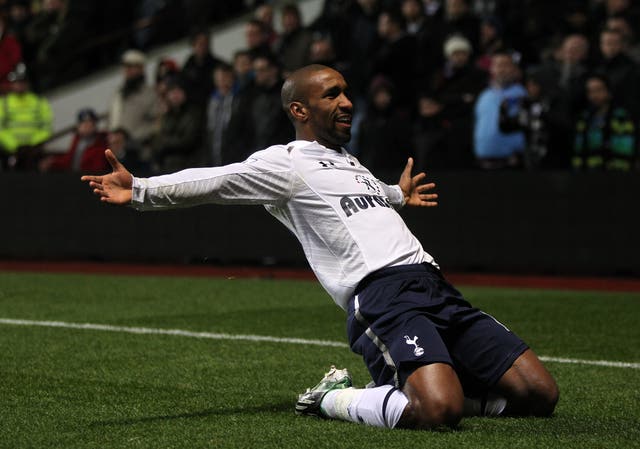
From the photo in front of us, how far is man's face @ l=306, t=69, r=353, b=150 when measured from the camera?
662cm

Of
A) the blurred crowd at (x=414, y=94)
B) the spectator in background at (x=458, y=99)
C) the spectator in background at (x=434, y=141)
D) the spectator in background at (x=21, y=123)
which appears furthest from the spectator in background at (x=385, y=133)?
the spectator in background at (x=21, y=123)

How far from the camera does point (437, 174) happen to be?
14.4 m

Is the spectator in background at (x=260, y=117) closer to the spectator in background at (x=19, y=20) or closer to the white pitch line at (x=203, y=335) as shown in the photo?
the white pitch line at (x=203, y=335)

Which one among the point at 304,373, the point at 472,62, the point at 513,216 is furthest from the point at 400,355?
the point at 472,62

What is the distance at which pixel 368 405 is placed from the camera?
620 centimetres

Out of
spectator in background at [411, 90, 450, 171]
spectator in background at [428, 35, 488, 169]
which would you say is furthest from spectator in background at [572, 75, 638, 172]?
spectator in background at [411, 90, 450, 171]

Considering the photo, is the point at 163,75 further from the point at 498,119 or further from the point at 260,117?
the point at 498,119

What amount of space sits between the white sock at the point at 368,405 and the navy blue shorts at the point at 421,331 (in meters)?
0.09

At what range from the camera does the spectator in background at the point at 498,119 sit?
1380cm

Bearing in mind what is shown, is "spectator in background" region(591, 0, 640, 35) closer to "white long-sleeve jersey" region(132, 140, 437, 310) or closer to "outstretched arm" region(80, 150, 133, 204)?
"white long-sleeve jersey" region(132, 140, 437, 310)

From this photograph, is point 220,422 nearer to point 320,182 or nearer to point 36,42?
point 320,182

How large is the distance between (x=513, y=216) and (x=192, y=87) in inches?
206

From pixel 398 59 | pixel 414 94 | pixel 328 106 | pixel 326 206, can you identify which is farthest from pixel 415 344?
pixel 414 94

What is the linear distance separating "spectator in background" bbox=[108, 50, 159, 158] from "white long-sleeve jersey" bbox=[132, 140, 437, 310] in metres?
11.3
